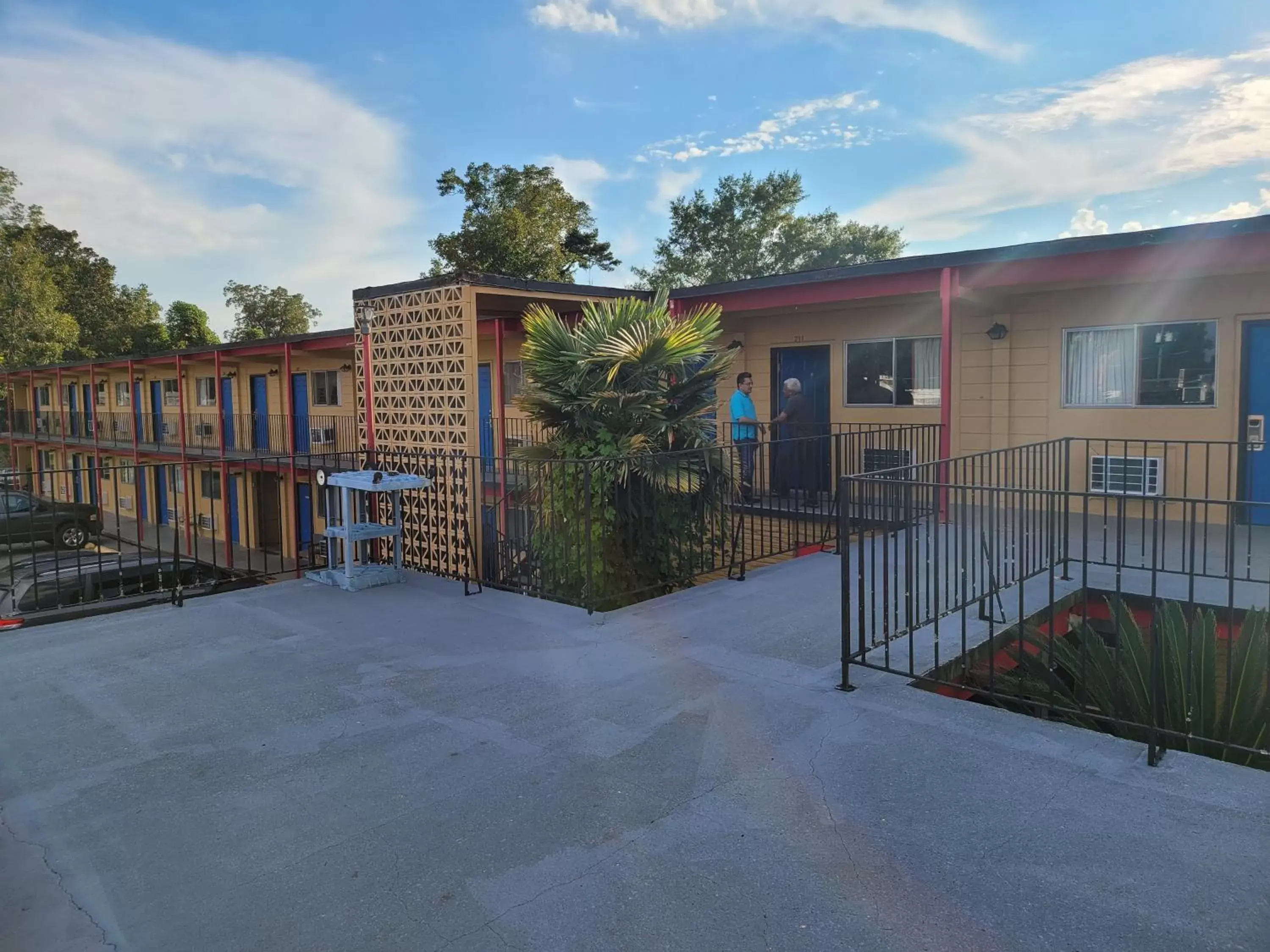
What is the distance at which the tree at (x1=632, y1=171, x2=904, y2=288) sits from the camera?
126 ft

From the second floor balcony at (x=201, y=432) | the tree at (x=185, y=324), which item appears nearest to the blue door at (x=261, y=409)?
the second floor balcony at (x=201, y=432)

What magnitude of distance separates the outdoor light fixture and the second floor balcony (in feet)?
30.3

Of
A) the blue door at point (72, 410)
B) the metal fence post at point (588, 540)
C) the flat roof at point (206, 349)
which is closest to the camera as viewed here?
the metal fence post at point (588, 540)

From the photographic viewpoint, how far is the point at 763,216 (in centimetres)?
3844

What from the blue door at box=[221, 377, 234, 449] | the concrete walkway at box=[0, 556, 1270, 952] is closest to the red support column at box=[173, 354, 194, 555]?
the blue door at box=[221, 377, 234, 449]

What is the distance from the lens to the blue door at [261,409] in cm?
2331

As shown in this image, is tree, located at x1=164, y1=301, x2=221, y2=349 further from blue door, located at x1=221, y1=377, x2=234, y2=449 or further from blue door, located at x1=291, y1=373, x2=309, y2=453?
blue door, located at x1=291, y1=373, x2=309, y2=453

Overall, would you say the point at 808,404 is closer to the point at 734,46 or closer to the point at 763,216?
the point at 734,46

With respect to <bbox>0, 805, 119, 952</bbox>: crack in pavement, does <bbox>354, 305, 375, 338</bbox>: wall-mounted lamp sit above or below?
above

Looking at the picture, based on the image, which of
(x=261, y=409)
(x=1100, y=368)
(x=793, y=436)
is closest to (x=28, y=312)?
(x=261, y=409)

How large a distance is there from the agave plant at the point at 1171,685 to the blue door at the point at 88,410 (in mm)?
33687

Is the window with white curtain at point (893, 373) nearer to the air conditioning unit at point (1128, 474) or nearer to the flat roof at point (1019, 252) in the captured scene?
the flat roof at point (1019, 252)

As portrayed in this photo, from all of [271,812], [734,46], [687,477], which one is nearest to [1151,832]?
[271,812]

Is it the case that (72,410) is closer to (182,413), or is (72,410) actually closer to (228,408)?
(228,408)
